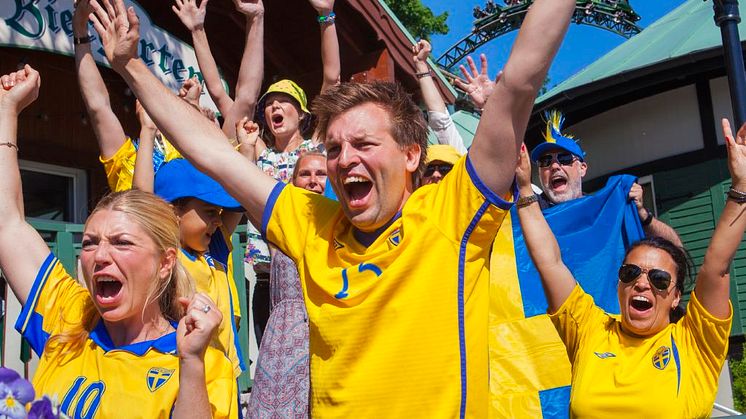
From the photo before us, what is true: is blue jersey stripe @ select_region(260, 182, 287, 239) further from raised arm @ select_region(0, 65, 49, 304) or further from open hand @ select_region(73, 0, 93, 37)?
open hand @ select_region(73, 0, 93, 37)

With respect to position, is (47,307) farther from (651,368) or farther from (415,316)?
(651,368)

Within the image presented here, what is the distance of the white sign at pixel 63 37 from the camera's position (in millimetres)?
6020

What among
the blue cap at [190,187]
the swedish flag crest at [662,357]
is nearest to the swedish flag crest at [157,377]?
the blue cap at [190,187]

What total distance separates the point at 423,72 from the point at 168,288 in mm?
2574

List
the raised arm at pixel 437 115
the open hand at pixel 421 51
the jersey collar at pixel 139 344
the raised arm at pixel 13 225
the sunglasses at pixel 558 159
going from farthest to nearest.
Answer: the sunglasses at pixel 558 159 → the open hand at pixel 421 51 → the raised arm at pixel 437 115 → the raised arm at pixel 13 225 → the jersey collar at pixel 139 344

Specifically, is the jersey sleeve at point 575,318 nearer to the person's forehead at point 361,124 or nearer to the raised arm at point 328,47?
the person's forehead at point 361,124

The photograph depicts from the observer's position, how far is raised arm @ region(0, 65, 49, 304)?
3064 mm

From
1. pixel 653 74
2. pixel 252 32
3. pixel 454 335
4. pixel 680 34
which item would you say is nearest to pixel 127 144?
pixel 252 32

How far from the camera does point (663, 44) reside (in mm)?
13766

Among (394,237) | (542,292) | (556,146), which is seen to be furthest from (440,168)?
(394,237)

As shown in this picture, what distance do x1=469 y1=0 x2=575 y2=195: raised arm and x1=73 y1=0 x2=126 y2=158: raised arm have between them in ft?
7.61

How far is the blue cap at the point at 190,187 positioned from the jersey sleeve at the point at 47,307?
910 mm

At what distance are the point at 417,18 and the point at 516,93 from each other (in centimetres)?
2665

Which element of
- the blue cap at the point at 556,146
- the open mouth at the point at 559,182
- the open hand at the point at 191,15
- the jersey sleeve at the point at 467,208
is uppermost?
the open hand at the point at 191,15
